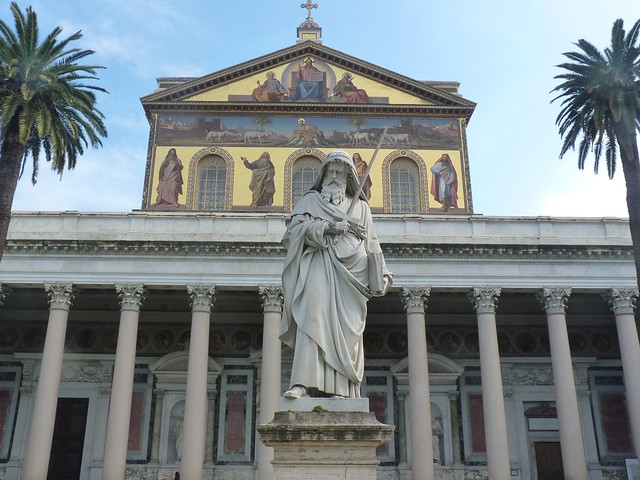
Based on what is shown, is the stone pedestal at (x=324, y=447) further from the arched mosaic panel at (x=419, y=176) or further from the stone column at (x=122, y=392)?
the arched mosaic panel at (x=419, y=176)

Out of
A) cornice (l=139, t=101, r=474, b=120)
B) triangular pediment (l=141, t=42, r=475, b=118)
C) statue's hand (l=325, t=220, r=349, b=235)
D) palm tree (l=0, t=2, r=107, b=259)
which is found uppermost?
triangular pediment (l=141, t=42, r=475, b=118)

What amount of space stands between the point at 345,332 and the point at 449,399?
916 inches

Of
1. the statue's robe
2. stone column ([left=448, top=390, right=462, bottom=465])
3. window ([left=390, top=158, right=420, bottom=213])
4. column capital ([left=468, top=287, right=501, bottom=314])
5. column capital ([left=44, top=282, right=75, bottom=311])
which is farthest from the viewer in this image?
window ([left=390, top=158, right=420, bottom=213])

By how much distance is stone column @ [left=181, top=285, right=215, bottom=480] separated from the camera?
71.2 ft

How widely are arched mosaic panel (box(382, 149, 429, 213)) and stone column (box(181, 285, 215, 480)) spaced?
9655mm

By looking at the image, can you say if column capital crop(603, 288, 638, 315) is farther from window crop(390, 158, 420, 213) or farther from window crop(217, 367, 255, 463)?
window crop(217, 367, 255, 463)

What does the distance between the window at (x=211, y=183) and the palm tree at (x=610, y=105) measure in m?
13.9

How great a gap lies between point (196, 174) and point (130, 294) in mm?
8037

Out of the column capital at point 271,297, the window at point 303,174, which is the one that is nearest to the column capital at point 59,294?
the column capital at point 271,297

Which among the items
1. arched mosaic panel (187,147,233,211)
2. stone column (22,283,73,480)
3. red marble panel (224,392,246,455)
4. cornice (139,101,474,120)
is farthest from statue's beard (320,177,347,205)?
cornice (139,101,474,120)

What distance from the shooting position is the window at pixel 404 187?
29734 millimetres

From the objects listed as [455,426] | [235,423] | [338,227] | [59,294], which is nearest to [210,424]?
[235,423]

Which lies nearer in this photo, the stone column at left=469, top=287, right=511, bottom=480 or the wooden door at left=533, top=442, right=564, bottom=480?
the stone column at left=469, top=287, right=511, bottom=480

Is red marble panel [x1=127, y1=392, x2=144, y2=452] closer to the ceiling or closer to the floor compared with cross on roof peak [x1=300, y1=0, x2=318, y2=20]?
closer to the floor
